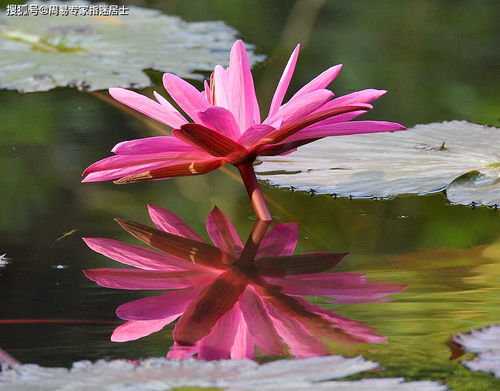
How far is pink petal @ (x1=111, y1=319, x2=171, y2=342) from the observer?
71 centimetres

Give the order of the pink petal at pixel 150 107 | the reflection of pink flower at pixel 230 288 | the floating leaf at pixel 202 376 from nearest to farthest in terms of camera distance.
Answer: the floating leaf at pixel 202 376, the reflection of pink flower at pixel 230 288, the pink petal at pixel 150 107

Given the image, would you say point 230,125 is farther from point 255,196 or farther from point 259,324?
point 259,324

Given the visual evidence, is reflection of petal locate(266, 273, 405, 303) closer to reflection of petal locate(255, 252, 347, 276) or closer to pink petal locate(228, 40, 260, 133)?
reflection of petal locate(255, 252, 347, 276)

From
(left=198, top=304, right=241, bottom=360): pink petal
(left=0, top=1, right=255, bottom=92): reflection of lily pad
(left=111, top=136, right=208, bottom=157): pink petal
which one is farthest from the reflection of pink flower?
(left=0, top=1, right=255, bottom=92): reflection of lily pad

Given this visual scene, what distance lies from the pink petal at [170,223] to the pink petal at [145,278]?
0.44 ft

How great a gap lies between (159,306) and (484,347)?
0.31 meters

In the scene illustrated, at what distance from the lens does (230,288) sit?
83cm

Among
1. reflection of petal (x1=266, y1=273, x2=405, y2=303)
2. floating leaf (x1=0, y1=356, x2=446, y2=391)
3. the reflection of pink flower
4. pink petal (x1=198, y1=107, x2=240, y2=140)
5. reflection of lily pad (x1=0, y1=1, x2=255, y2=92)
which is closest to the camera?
floating leaf (x1=0, y1=356, x2=446, y2=391)

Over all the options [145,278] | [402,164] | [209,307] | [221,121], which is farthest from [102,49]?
[209,307]

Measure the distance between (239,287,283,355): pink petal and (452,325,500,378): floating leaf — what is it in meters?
0.15

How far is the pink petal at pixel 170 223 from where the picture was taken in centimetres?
Answer: 102

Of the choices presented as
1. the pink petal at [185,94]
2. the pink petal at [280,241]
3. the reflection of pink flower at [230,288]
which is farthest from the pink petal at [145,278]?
the pink petal at [185,94]

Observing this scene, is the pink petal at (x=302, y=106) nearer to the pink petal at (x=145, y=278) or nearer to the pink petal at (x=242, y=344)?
the pink petal at (x=145, y=278)

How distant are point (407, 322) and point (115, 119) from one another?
1166mm
